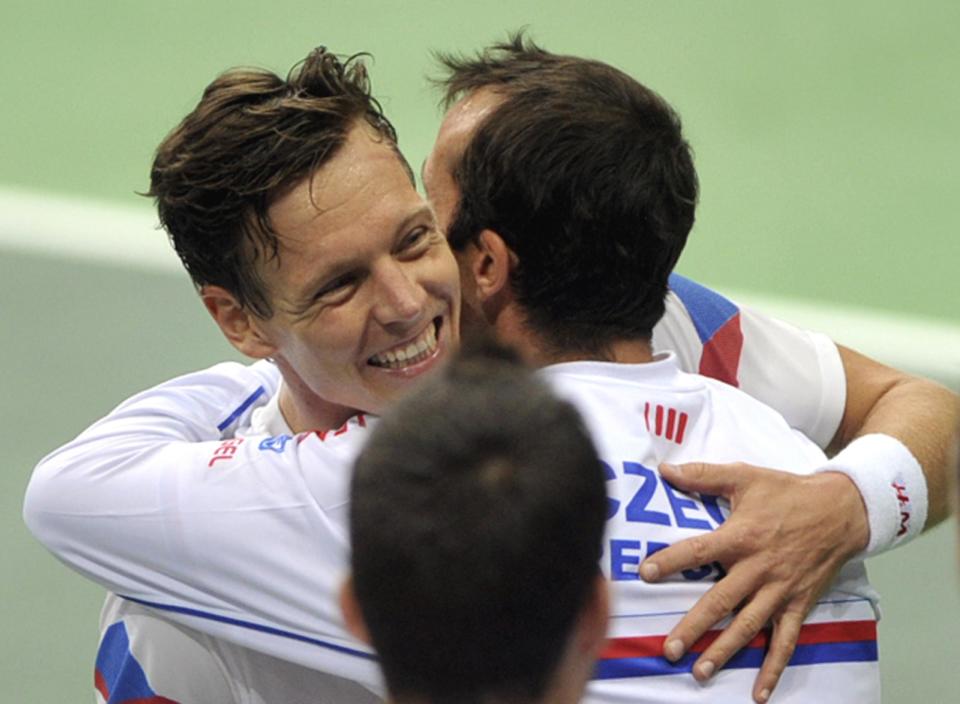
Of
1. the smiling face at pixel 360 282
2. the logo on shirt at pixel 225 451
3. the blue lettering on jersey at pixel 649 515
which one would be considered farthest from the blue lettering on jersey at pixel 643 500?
the logo on shirt at pixel 225 451

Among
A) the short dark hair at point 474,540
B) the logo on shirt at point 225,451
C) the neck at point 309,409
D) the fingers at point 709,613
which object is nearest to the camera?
the short dark hair at point 474,540

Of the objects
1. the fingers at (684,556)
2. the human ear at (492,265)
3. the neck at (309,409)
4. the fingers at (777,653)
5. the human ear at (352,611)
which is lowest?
the fingers at (777,653)

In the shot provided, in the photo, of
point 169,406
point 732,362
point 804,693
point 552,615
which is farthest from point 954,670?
point 552,615

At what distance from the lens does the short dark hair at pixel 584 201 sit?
2385mm

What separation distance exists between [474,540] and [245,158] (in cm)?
104

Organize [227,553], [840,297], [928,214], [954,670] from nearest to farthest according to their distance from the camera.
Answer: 1. [227,553]
2. [954,670]
3. [840,297]
4. [928,214]

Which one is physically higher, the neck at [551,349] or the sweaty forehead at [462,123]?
the sweaty forehead at [462,123]

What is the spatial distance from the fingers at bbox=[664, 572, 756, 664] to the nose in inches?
20.5

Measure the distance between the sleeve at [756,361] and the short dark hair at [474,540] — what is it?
4.33 feet

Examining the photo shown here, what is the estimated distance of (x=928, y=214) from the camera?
553 cm

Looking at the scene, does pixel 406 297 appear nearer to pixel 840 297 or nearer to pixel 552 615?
pixel 552 615

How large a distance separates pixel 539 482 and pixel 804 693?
850 millimetres

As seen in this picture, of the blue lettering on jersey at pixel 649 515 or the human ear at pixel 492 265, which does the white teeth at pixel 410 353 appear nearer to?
the human ear at pixel 492 265

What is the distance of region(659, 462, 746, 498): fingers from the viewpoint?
2156mm
